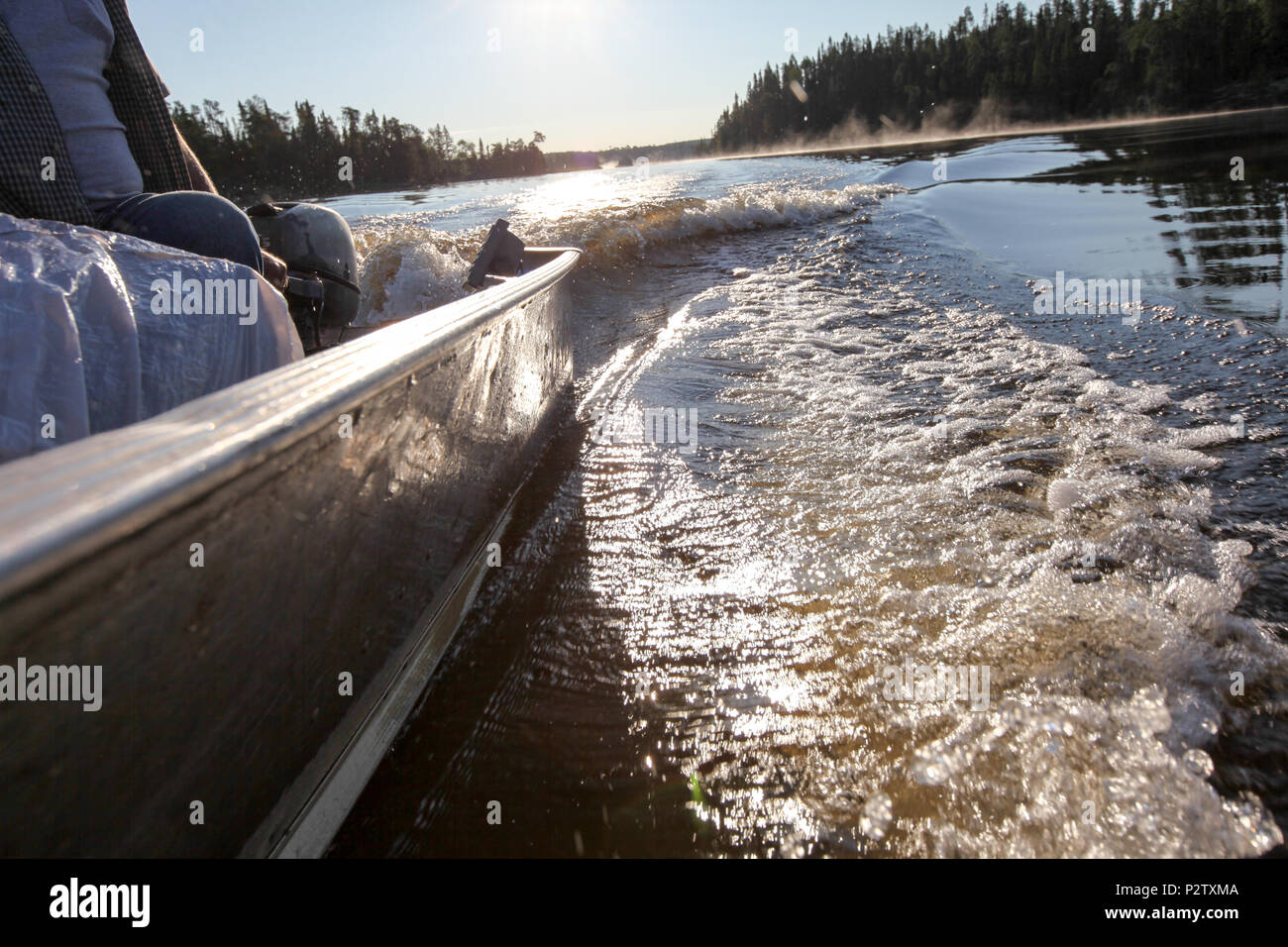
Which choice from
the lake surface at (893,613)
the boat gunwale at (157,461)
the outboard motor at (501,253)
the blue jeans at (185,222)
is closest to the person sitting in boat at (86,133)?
the blue jeans at (185,222)

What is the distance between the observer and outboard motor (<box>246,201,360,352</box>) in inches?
98.0

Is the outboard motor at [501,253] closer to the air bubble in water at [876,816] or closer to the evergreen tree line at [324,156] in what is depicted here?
the air bubble in water at [876,816]

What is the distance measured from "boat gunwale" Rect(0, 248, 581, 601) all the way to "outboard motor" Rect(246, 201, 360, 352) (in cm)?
147

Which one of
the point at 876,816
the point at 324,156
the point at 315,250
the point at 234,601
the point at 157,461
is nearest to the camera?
the point at 157,461

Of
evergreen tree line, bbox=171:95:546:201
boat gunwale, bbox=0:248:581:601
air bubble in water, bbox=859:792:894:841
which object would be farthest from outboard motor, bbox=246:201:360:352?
evergreen tree line, bbox=171:95:546:201

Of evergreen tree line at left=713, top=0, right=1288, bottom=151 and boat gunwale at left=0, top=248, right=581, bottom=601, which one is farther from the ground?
evergreen tree line at left=713, top=0, right=1288, bottom=151

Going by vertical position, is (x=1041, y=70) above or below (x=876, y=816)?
above

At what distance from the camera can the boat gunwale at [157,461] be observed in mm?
557

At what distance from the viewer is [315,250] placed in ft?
8.27

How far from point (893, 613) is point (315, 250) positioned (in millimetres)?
2344

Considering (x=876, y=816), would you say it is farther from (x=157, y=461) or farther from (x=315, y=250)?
(x=315, y=250)

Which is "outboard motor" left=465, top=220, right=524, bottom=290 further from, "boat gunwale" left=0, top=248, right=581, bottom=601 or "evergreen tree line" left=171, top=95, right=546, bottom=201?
"evergreen tree line" left=171, top=95, right=546, bottom=201

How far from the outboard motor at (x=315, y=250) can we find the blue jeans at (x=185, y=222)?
2.19 ft

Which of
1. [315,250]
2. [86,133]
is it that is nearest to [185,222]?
[86,133]
